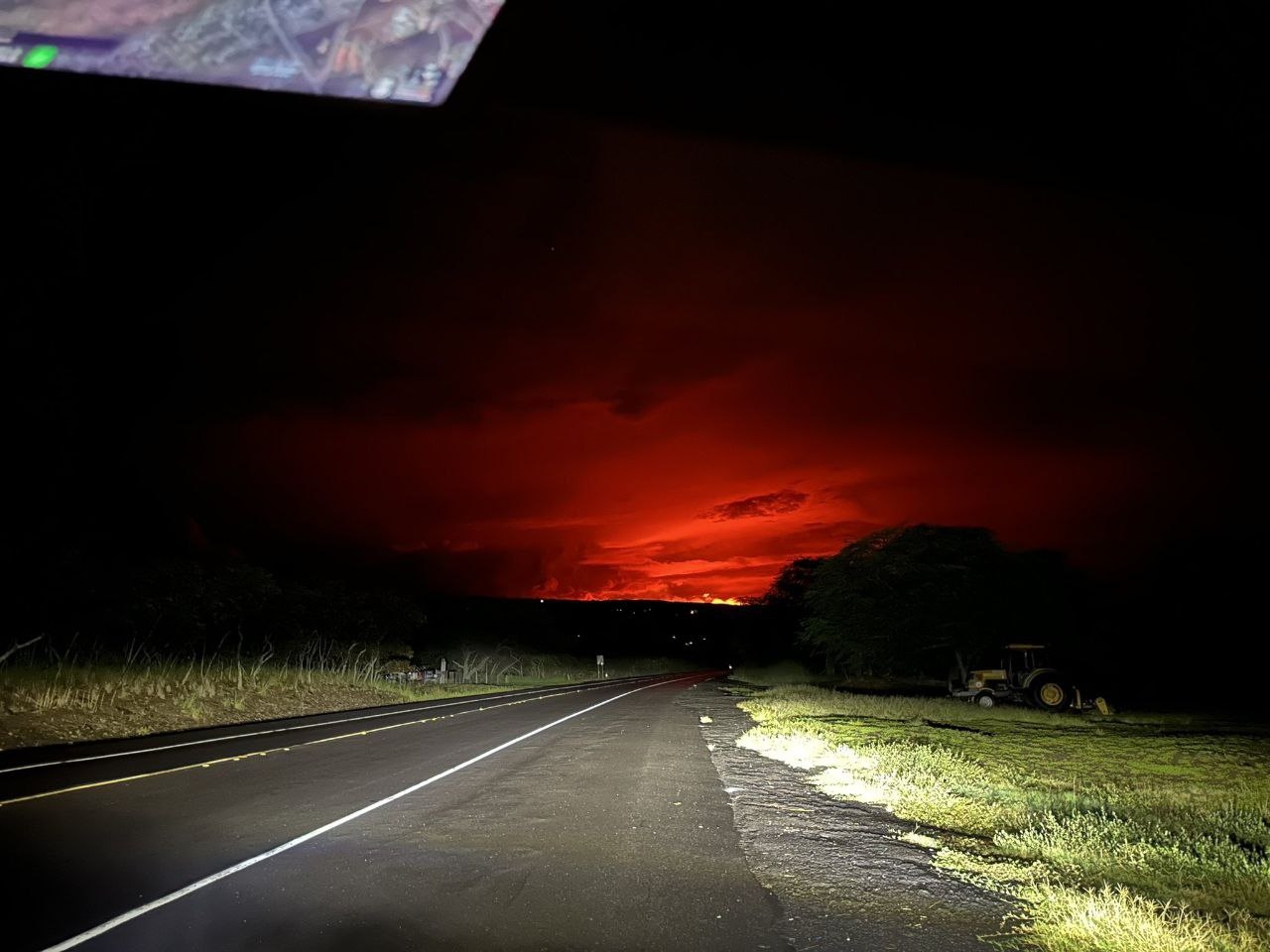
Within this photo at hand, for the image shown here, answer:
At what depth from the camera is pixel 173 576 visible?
36.8 metres

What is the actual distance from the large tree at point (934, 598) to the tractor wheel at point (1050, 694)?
9.70 meters

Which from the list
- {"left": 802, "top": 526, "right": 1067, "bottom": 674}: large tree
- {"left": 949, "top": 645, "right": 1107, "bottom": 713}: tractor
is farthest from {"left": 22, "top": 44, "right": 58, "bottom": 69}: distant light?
{"left": 802, "top": 526, "right": 1067, "bottom": 674}: large tree

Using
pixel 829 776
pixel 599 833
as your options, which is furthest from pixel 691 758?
pixel 599 833

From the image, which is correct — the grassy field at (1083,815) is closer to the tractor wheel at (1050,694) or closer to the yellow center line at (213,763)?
the tractor wheel at (1050,694)

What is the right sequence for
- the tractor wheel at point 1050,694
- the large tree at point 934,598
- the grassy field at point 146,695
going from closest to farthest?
the grassy field at point 146,695 < the tractor wheel at point 1050,694 < the large tree at point 934,598

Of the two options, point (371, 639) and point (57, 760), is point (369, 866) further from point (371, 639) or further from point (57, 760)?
point (371, 639)

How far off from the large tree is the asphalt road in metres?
29.3

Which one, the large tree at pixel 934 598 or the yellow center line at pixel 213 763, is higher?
the large tree at pixel 934 598

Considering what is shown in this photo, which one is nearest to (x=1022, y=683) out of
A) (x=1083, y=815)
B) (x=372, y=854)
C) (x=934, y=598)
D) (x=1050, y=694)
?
(x=1050, y=694)

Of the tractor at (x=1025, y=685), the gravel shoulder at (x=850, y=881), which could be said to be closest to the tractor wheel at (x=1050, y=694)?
the tractor at (x=1025, y=685)

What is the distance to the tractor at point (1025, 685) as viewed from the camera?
2936cm

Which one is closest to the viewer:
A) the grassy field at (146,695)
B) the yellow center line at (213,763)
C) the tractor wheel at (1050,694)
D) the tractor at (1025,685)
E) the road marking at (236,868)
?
the road marking at (236,868)

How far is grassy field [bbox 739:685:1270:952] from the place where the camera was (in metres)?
5.66

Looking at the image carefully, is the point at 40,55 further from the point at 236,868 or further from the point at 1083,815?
the point at 1083,815
